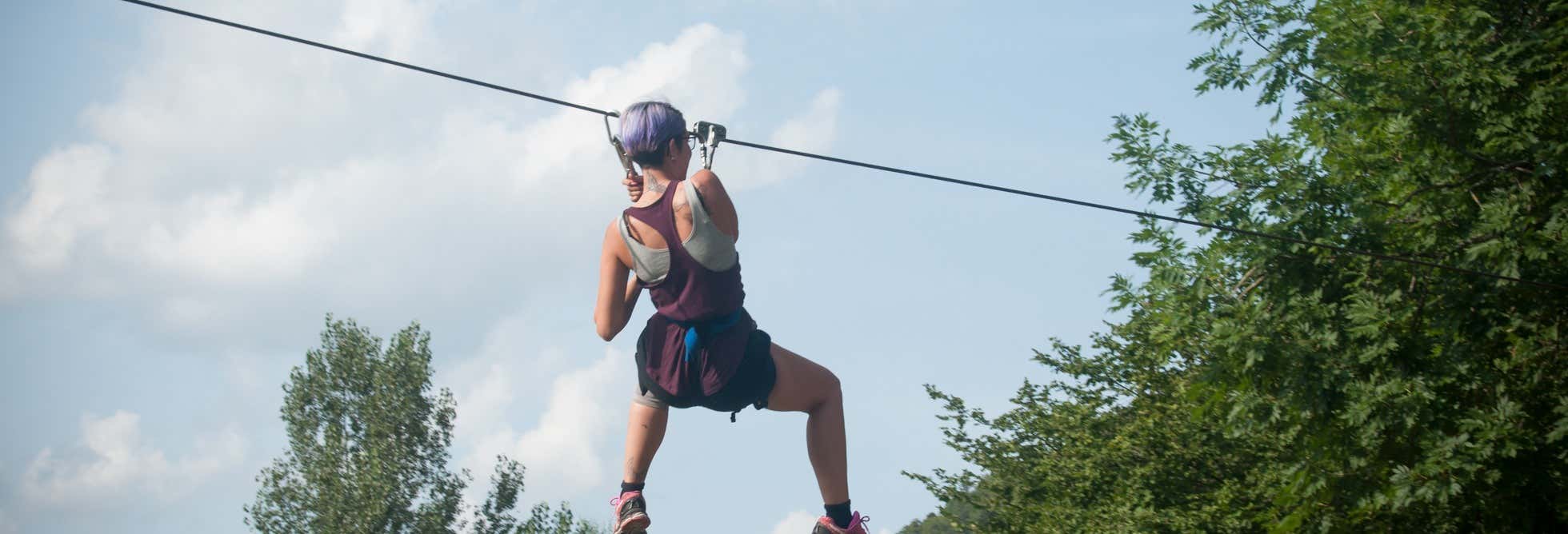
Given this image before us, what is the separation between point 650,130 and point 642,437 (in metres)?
1.13

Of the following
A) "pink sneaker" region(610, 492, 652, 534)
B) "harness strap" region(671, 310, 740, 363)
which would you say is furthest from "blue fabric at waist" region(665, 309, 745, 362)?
"pink sneaker" region(610, 492, 652, 534)

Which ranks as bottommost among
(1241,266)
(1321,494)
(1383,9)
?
(1321,494)

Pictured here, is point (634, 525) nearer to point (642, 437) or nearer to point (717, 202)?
point (642, 437)

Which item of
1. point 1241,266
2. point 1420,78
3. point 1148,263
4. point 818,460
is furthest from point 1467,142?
point 818,460

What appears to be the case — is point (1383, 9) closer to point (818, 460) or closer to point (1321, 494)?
point (1321, 494)

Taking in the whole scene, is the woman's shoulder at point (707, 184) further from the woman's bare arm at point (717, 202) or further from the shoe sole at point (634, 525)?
the shoe sole at point (634, 525)

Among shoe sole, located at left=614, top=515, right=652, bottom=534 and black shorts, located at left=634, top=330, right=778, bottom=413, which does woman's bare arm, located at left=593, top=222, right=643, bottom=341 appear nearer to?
black shorts, located at left=634, top=330, right=778, bottom=413

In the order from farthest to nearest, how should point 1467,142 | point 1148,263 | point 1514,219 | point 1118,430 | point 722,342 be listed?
point 1118,430 → point 1148,263 → point 1467,142 → point 1514,219 → point 722,342

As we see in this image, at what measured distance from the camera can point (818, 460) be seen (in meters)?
5.53

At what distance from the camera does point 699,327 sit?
17.2 feet

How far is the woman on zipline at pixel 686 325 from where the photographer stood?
5086mm

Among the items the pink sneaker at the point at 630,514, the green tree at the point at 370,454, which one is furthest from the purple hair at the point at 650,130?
the green tree at the point at 370,454

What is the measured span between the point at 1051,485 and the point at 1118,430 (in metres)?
1.50

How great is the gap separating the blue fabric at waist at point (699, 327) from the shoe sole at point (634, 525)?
0.62 m
